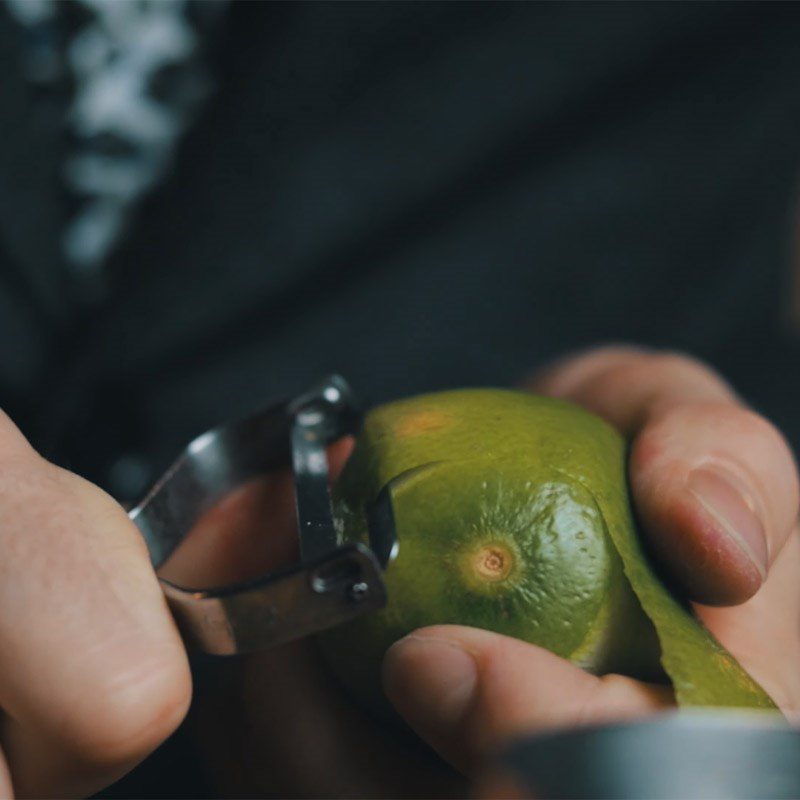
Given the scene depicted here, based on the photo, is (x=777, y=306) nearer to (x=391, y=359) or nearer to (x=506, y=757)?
(x=391, y=359)

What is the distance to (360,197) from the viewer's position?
1.33 metres

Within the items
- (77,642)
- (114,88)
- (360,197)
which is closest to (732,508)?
(77,642)

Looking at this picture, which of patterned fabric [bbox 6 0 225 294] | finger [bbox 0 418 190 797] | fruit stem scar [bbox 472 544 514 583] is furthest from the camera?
patterned fabric [bbox 6 0 225 294]

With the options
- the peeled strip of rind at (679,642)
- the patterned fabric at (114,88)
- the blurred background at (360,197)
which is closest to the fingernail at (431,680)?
the peeled strip of rind at (679,642)

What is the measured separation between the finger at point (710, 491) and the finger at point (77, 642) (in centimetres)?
36

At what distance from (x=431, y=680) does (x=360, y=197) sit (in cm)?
83

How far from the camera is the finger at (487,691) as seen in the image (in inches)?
23.8

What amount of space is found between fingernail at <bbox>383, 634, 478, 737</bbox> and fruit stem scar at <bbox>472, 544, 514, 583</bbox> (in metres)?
0.06

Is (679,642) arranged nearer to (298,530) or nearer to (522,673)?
(522,673)

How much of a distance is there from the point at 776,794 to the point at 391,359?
39.7 inches

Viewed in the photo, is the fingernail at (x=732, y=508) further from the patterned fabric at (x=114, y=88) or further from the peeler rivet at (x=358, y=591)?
the patterned fabric at (x=114, y=88)

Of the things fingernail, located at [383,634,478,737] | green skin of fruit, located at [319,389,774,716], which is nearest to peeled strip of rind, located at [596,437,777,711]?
green skin of fruit, located at [319,389,774,716]

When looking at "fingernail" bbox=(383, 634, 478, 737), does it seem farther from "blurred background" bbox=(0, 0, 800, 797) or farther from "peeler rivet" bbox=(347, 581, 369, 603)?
"blurred background" bbox=(0, 0, 800, 797)

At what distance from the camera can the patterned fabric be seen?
1.18 m
